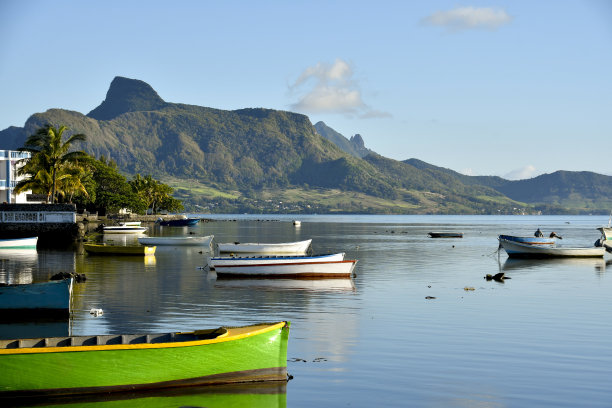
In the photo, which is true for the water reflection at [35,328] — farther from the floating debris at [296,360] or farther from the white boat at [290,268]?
the white boat at [290,268]

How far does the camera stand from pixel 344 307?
3800 centimetres

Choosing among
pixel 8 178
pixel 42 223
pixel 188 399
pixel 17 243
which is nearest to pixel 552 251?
pixel 17 243

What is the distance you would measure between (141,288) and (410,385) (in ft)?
93.1

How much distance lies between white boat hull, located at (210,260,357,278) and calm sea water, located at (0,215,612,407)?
134cm

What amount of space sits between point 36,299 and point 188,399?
52.1 ft

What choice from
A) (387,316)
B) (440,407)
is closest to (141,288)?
(387,316)

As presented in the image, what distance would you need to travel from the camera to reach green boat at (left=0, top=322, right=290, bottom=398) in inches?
713

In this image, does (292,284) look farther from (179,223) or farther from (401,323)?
(179,223)

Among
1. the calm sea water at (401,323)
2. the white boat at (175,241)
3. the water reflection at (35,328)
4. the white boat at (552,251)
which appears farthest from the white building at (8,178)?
the water reflection at (35,328)

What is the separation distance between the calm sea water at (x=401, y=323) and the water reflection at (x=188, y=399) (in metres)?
0.33

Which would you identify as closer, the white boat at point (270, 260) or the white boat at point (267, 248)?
the white boat at point (270, 260)

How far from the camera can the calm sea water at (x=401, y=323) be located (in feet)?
67.8

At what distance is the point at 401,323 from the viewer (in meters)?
32.5

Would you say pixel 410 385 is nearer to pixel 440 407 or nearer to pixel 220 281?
pixel 440 407
